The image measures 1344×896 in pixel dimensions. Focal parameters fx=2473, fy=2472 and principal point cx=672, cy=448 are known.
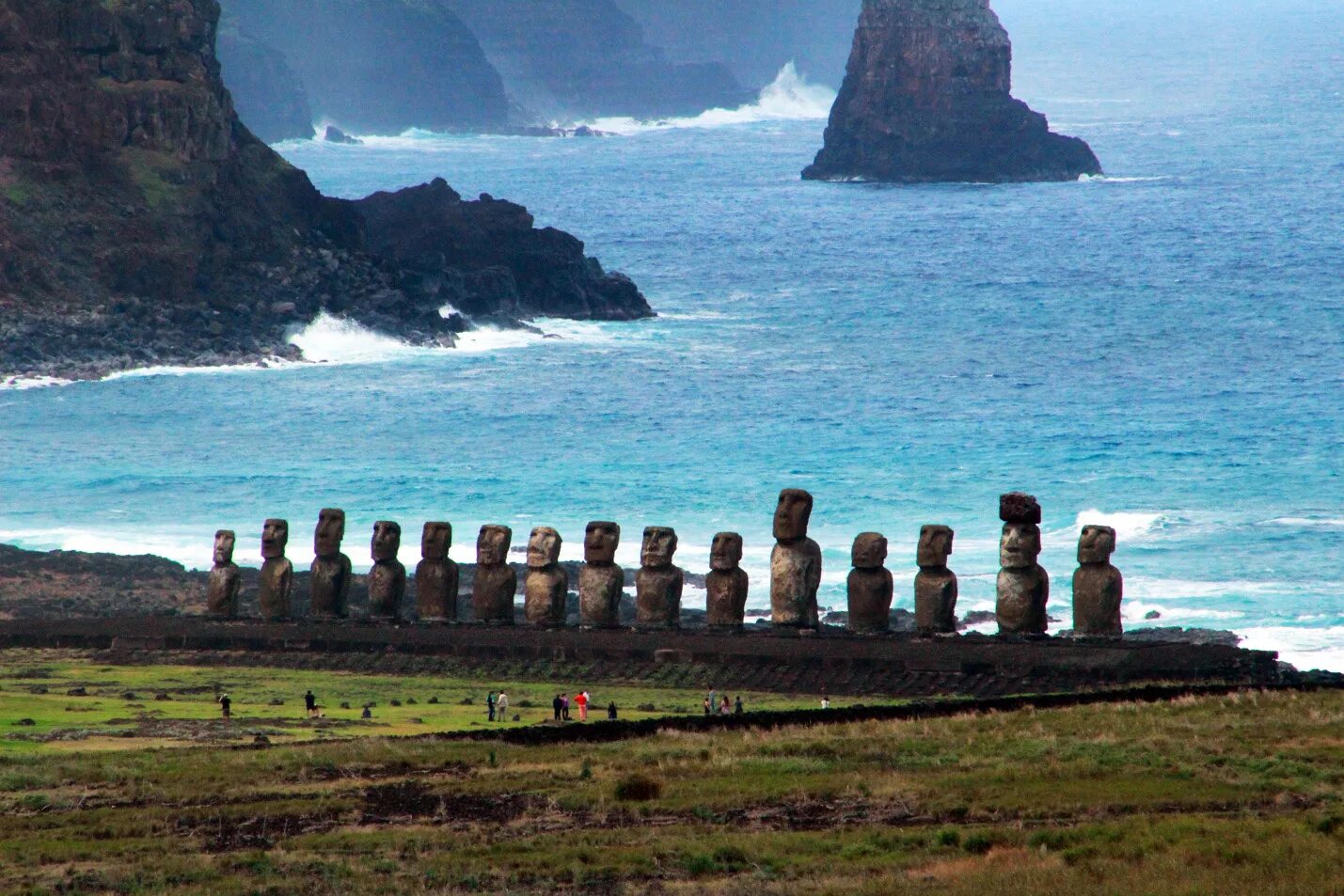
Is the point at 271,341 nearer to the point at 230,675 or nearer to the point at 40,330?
the point at 40,330

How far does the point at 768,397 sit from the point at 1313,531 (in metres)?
28.8

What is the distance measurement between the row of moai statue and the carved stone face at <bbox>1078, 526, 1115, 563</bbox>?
0.07ft

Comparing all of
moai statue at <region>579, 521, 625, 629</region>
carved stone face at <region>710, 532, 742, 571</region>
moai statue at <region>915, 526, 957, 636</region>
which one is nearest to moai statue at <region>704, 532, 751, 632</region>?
carved stone face at <region>710, 532, 742, 571</region>

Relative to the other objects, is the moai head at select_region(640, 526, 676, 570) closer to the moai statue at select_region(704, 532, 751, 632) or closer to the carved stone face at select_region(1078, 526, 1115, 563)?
the moai statue at select_region(704, 532, 751, 632)

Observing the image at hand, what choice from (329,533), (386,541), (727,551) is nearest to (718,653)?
(727,551)

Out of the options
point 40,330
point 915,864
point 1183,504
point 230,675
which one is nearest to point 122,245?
point 40,330

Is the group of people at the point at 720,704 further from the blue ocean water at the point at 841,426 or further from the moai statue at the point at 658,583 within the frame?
the blue ocean water at the point at 841,426

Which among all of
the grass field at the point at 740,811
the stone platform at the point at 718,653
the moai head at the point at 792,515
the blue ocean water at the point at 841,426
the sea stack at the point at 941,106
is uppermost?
the sea stack at the point at 941,106

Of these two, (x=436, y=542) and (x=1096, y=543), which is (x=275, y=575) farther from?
(x=1096, y=543)

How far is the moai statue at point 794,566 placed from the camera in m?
33.5

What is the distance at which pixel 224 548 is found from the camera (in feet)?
123

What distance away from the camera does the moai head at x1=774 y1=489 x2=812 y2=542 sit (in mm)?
33500

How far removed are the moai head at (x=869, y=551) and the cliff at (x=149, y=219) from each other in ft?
186

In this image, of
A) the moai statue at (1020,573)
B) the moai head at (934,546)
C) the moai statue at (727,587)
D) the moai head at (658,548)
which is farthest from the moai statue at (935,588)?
the moai head at (658,548)
